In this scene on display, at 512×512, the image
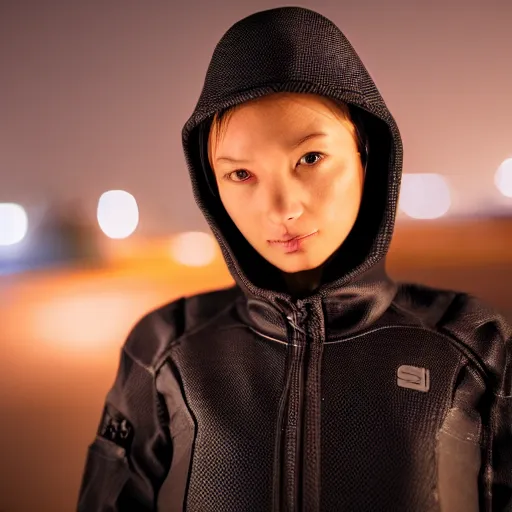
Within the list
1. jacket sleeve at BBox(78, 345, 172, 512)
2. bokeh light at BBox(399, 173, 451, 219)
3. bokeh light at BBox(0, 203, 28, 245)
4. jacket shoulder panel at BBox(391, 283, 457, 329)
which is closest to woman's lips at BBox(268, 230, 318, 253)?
jacket shoulder panel at BBox(391, 283, 457, 329)

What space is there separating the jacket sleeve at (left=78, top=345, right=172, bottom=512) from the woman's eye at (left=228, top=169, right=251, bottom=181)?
42 centimetres

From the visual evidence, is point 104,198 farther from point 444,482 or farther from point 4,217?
point 444,482

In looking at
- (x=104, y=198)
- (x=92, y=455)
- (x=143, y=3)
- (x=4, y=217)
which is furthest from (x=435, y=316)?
(x=4, y=217)

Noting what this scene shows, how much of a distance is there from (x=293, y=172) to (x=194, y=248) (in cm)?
78

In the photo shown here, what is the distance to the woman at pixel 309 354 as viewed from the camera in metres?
0.86

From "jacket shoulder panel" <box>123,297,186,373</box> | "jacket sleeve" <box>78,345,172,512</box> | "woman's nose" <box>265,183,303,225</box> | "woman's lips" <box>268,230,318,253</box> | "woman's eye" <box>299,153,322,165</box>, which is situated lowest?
"jacket sleeve" <box>78,345,172,512</box>

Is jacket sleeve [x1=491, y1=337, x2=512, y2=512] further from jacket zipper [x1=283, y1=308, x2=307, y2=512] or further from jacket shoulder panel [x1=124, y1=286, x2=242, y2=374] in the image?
jacket shoulder panel [x1=124, y1=286, x2=242, y2=374]

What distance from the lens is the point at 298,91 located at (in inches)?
33.0

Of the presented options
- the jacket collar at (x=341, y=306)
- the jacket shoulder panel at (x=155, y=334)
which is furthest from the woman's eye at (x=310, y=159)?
the jacket shoulder panel at (x=155, y=334)

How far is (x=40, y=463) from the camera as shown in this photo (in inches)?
54.0

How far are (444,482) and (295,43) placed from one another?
0.75 meters

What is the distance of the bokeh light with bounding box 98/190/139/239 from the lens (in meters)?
1.40

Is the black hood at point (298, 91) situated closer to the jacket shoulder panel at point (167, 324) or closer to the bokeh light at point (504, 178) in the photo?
the jacket shoulder panel at point (167, 324)

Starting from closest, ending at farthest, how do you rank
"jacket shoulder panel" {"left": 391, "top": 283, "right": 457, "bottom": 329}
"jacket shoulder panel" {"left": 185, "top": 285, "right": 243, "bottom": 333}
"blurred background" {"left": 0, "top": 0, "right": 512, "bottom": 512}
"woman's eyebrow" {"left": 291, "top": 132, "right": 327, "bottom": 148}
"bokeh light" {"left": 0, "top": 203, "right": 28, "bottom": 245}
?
"woman's eyebrow" {"left": 291, "top": 132, "right": 327, "bottom": 148} → "jacket shoulder panel" {"left": 391, "top": 283, "right": 457, "bottom": 329} → "jacket shoulder panel" {"left": 185, "top": 285, "right": 243, "bottom": 333} → "blurred background" {"left": 0, "top": 0, "right": 512, "bottom": 512} → "bokeh light" {"left": 0, "top": 203, "right": 28, "bottom": 245}
